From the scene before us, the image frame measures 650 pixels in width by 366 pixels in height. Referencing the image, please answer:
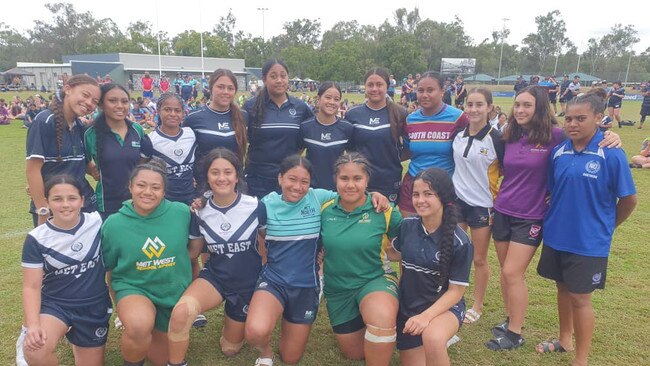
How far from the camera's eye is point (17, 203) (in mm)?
7941

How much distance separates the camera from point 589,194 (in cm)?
318

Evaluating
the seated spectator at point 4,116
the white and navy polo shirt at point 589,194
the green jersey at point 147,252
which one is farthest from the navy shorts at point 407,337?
the seated spectator at point 4,116

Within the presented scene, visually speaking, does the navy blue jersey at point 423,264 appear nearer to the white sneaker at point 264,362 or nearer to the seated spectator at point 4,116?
the white sneaker at point 264,362

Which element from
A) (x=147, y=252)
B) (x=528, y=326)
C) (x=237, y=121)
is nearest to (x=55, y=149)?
(x=147, y=252)

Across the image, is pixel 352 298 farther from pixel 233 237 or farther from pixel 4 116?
pixel 4 116

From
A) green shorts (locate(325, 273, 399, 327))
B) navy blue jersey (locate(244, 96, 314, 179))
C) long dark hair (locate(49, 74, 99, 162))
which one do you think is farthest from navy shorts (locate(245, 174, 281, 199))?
long dark hair (locate(49, 74, 99, 162))

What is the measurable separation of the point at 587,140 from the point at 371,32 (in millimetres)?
106231

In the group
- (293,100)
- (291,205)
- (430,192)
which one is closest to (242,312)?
(291,205)

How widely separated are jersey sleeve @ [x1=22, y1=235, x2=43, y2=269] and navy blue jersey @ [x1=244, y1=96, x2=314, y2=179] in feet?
6.92

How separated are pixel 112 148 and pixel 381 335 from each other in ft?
8.76

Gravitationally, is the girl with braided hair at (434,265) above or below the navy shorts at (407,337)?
above

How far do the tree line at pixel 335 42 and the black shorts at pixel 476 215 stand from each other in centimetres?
6131

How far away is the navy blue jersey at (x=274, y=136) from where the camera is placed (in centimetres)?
447

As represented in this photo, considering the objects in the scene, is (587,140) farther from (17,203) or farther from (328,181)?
(17,203)
